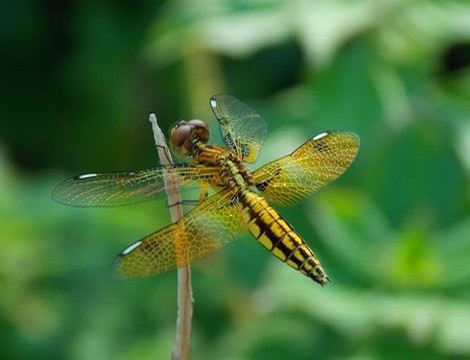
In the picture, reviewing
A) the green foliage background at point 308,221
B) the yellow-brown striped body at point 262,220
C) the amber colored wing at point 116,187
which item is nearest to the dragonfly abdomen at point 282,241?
the yellow-brown striped body at point 262,220

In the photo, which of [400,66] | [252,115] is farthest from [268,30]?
[252,115]

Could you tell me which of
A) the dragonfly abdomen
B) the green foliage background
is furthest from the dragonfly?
the green foliage background

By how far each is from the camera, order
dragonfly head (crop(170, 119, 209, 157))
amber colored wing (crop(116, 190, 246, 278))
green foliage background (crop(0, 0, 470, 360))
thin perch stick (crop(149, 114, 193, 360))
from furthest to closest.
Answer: green foliage background (crop(0, 0, 470, 360)) < dragonfly head (crop(170, 119, 209, 157)) < amber colored wing (crop(116, 190, 246, 278)) < thin perch stick (crop(149, 114, 193, 360))

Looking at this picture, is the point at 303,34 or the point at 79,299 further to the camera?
the point at 79,299

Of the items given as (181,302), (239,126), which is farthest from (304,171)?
(181,302)

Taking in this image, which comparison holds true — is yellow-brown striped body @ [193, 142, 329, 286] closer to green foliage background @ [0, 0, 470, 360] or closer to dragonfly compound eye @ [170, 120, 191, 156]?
dragonfly compound eye @ [170, 120, 191, 156]

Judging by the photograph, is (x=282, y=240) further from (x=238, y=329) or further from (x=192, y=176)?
(x=238, y=329)

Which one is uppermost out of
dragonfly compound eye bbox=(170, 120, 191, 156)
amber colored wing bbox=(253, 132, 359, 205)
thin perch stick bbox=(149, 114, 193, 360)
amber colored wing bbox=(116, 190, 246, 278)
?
dragonfly compound eye bbox=(170, 120, 191, 156)
